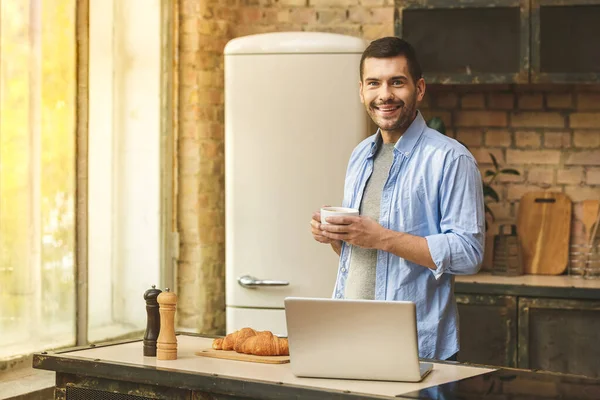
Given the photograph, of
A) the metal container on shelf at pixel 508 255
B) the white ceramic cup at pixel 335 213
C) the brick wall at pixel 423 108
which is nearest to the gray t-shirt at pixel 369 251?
the white ceramic cup at pixel 335 213

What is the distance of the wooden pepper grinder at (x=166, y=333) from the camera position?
2436 millimetres

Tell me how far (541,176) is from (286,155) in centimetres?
133

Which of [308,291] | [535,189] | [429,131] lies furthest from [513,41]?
[429,131]

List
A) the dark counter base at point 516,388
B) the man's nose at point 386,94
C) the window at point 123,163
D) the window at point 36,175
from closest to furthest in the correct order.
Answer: the dark counter base at point 516,388 → the man's nose at point 386,94 → the window at point 36,175 → the window at point 123,163

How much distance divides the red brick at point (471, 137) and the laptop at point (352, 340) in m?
2.78

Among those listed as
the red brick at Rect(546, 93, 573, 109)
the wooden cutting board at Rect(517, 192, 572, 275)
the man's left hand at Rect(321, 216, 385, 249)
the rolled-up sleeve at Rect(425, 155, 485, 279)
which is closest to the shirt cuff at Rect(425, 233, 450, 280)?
the rolled-up sleeve at Rect(425, 155, 485, 279)

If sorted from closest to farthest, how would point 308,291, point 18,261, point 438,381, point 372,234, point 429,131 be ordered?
1. point 438,381
2. point 372,234
3. point 429,131
4. point 18,261
5. point 308,291

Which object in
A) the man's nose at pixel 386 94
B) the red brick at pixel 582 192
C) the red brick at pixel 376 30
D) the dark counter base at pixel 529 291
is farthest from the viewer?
the red brick at pixel 376 30

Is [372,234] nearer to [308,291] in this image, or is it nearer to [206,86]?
[308,291]

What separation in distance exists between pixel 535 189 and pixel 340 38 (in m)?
1.28

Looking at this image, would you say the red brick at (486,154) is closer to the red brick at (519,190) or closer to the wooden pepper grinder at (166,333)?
the red brick at (519,190)

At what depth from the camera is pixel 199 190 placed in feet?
15.4

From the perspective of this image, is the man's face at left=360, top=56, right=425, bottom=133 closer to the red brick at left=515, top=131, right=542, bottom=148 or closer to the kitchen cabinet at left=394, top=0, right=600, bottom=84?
the kitchen cabinet at left=394, top=0, right=600, bottom=84

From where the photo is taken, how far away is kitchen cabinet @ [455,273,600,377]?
4.09 m
